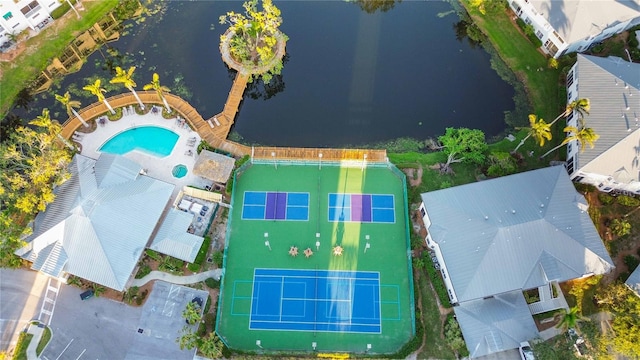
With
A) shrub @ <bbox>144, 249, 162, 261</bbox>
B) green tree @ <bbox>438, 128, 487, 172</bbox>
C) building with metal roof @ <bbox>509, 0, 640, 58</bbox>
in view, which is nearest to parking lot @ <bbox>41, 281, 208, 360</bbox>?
shrub @ <bbox>144, 249, 162, 261</bbox>

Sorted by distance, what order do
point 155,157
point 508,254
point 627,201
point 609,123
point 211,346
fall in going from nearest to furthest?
point 211,346, point 508,254, point 609,123, point 627,201, point 155,157

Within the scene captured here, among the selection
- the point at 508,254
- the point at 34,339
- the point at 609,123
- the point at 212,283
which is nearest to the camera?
the point at 508,254

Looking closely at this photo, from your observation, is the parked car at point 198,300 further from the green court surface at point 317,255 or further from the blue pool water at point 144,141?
the blue pool water at point 144,141

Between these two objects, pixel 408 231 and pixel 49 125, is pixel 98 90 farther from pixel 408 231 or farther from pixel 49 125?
pixel 408 231

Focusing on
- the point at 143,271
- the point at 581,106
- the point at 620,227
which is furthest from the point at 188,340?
the point at 581,106

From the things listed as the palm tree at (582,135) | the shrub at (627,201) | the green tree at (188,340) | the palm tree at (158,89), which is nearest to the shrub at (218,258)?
the green tree at (188,340)

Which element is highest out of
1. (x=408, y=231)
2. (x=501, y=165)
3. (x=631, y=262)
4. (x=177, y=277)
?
(x=501, y=165)
